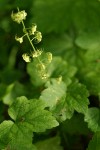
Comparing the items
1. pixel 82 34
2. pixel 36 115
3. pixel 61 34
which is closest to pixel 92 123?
pixel 36 115

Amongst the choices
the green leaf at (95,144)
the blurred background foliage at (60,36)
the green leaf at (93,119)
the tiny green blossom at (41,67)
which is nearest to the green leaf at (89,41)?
the blurred background foliage at (60,36)

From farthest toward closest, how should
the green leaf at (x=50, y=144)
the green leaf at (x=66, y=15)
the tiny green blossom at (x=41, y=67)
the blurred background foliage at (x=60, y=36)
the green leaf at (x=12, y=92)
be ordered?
1. the green leaf at (x=66, y=15)
2. the blurred background foliage at (x=60, y=36)
3. the green leaf at (x=12, y=92)
4. the green leaf at (x=50, y=144)
5. the tiny green blossom at (x=41, y=67)

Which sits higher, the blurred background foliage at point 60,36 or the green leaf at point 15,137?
the blurred background foliage at point 60,36

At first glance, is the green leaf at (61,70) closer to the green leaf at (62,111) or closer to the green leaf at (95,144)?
the green leaf at (62,111)

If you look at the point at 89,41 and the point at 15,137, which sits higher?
the point at 89,41

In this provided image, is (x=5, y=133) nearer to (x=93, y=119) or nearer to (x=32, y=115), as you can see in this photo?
(x=32, y=115)

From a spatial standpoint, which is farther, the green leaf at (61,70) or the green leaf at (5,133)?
the green leaf at (61,70)

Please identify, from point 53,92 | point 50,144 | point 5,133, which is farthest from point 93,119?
point 5,133

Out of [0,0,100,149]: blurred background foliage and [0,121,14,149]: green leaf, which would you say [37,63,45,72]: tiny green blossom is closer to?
[0,121,14,149]: green leaf
